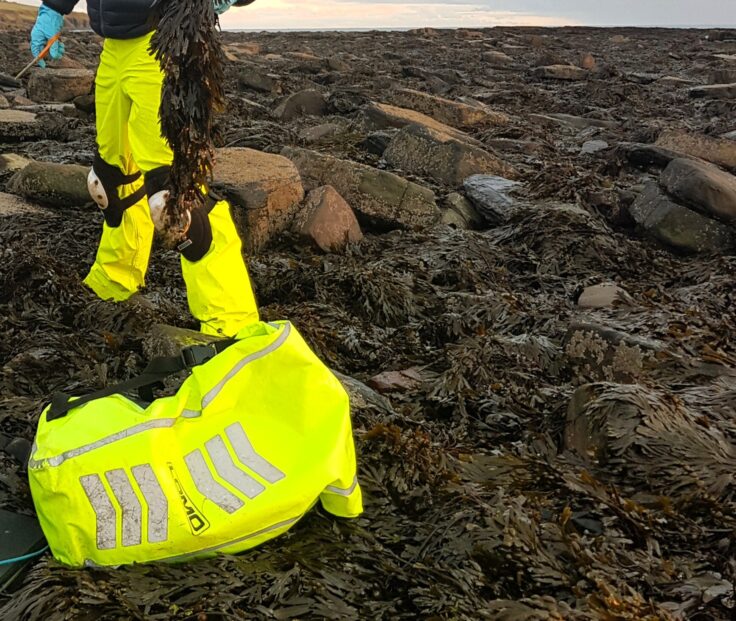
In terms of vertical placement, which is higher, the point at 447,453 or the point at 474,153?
the point at 474,153

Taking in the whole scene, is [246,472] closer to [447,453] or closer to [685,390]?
[447,453]

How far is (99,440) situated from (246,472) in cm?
42

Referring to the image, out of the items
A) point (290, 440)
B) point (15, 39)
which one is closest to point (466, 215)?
point (290, 440)

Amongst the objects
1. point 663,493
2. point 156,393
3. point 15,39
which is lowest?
point 663,493

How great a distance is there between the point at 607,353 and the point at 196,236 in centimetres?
212

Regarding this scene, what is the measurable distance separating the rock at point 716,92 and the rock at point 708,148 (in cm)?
617

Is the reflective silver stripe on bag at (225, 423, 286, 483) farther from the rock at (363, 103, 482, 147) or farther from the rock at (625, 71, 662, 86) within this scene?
the rock at (625, 71, 662, 86)

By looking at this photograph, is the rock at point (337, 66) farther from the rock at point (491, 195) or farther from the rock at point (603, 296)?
the rock at point (603, 296)

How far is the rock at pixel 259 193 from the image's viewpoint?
4.96 meters

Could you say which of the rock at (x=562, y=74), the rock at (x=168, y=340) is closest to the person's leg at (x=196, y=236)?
the rock at (x=168, y=340)

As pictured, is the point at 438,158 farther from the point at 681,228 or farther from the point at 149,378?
the point at 149,378

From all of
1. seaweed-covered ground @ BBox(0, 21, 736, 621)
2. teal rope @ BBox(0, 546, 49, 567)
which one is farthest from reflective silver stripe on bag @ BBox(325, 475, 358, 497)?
teal rope @ BBox(0, 546, 49, 567)

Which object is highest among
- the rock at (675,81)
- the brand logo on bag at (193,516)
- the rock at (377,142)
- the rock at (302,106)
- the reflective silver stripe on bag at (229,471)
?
the rock at (675,81)

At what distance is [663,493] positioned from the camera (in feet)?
7.64
